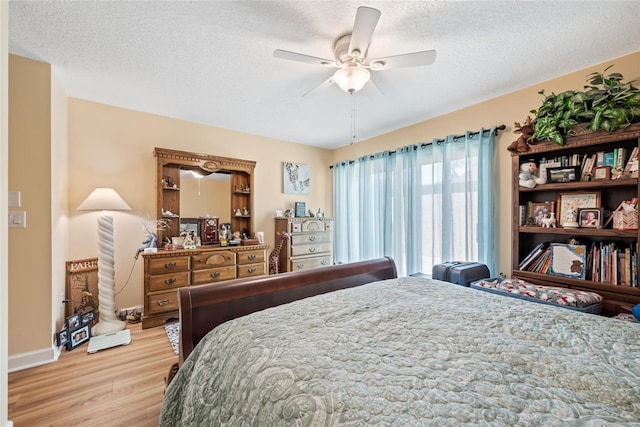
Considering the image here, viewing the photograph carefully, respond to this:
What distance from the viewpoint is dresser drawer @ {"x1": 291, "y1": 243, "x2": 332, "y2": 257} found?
4.26 metres

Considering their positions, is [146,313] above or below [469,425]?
below

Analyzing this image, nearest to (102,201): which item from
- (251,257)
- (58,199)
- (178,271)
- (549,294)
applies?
(58,199)

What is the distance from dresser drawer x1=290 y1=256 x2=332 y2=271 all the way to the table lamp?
7.37ft

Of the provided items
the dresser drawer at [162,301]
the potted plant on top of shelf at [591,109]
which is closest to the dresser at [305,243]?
the dresser drawer at [162,301]

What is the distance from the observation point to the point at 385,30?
6.13 feet

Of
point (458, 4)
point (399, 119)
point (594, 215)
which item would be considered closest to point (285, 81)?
point (458, 4)

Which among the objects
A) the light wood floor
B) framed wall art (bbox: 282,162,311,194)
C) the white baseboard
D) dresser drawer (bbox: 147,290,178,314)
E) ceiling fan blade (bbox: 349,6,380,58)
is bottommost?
the light wood floor

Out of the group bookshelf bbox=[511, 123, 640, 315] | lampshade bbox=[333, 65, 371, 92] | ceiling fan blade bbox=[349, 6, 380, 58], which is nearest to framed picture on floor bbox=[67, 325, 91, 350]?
lampshade bbox=[333, 65, 371, 92]

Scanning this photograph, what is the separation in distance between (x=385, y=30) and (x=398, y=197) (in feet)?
7.80

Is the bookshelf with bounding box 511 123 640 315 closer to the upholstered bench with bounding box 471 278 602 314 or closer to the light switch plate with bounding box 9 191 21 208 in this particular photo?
the upholstered bench with bounding box 471 278 602 314

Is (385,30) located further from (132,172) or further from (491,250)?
(132,172)

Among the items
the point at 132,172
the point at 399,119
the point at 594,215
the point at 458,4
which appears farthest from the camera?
the point at 399,119

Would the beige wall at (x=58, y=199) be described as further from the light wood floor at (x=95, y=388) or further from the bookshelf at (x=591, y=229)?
the bookshelf at (x=591, y=229)

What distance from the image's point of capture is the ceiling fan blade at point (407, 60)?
Answer: 1765 millimetres
